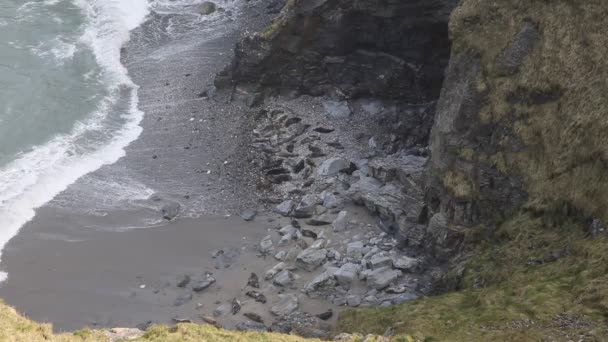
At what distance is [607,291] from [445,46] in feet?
87.4

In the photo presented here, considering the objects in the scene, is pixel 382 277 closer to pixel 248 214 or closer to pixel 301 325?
pixel 301 325

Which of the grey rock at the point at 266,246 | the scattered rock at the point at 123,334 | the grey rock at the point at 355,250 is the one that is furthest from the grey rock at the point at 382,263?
the scattered rock at the point at 123,334

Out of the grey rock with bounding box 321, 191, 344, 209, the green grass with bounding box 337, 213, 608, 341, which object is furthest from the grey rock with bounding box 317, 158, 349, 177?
the green grass with bounding box 337, 213, 608, 341

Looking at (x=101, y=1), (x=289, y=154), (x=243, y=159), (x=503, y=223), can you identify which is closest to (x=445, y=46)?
(x=289, y=154)

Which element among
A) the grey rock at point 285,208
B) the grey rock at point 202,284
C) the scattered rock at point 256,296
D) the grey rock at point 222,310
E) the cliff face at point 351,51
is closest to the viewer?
the grey rock at point 222,310

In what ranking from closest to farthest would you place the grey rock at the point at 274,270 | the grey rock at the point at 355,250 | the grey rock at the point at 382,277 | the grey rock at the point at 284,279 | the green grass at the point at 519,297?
the green grass at the point at 519,297, the grey rock at the point at 382,277, the grey rock at the point at 284,279, the grey rock at the point at 274,270, the grey rock at the point at 355,250

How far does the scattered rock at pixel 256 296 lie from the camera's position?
1149 inches

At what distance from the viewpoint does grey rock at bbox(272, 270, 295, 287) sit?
30016 mm

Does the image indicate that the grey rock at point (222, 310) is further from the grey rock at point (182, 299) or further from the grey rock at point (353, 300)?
the grey rock at point (353, 300)

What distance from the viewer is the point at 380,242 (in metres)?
32.1

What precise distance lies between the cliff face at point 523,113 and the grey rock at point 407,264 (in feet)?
9.71

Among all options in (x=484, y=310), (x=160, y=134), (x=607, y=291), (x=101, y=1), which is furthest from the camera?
(x=101, y=1)

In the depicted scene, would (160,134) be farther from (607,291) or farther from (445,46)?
(607,291)

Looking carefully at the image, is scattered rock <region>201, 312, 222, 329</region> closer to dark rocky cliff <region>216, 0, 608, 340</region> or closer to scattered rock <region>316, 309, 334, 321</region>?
scattered rock <region>316, 309, 334, 321</region>
